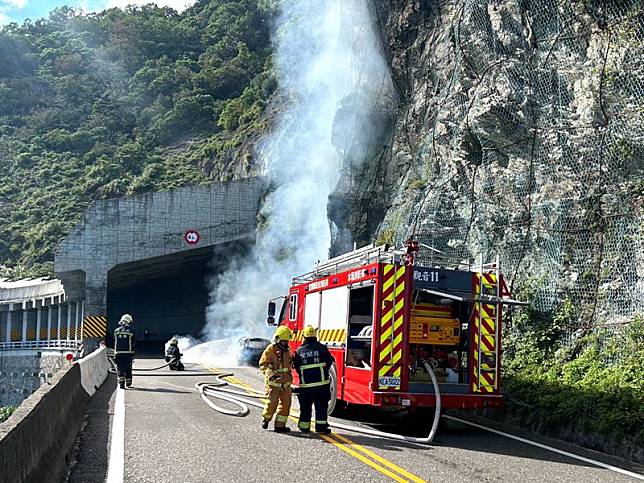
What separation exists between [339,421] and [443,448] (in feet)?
9.07

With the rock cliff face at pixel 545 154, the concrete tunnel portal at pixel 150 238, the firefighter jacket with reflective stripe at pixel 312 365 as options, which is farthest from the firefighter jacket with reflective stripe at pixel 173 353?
the firefighter jacket with reflective stripe at pixel 312 365

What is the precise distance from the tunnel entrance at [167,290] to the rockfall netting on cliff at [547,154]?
22882 mm

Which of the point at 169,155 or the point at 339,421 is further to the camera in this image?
the point at 169,155

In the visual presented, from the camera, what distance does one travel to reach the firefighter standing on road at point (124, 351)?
16156 mm

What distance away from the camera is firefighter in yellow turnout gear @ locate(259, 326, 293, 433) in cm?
985

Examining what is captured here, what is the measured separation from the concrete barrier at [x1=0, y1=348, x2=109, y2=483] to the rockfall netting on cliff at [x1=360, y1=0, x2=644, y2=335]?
914 cm

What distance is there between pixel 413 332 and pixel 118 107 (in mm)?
84803

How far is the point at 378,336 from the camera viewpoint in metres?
10.2

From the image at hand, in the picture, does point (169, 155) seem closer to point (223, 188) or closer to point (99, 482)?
point (223, 188)

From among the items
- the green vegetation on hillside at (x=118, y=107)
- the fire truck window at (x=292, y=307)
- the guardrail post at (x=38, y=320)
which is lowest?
the guardrail post at (x=38, y=320)

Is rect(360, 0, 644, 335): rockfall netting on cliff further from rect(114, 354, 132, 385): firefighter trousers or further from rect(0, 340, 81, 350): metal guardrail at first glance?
rect(0, 340, 81, 350): metal guardrail

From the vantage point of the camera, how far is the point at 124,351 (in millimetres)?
16188

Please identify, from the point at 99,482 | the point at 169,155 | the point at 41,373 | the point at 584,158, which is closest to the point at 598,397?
the point at 584,158

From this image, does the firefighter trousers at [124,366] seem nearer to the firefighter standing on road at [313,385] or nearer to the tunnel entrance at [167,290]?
the firefighter standing on road at [313,385]
